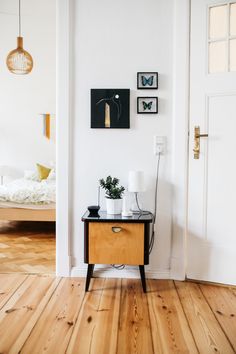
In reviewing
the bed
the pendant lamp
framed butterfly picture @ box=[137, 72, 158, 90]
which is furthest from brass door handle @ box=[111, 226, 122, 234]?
the pendant lamp

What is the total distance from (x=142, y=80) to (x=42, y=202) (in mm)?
2081

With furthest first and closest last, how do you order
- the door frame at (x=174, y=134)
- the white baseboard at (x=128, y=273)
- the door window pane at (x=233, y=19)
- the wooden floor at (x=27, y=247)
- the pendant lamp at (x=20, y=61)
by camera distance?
the pendant lamp at (x=20, y=61), the wooden floor at (x=27, y=247), the white baseboard at (x=128, y=273), the door frame at (x=174, y=134), the door window pane at (x=233, y=19)

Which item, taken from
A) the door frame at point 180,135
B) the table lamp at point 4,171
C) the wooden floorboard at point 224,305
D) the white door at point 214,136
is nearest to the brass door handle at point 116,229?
the door frame at point 180,135

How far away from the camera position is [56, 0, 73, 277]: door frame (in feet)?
9.01

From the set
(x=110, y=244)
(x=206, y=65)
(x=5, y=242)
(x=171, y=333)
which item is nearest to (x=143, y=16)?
(x=206, y=65)

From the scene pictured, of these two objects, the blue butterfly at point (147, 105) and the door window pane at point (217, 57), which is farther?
the blue butterfly at point (147, 105)

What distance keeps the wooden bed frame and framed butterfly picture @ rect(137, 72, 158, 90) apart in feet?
6.69

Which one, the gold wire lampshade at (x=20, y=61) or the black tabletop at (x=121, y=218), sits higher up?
the gold wire lampshade at (x=20, y=61)

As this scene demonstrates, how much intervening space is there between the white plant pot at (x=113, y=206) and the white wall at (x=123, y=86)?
0.24 metres

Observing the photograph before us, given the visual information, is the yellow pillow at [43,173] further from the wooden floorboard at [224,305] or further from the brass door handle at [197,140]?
the wooden floorboard at [224,305]

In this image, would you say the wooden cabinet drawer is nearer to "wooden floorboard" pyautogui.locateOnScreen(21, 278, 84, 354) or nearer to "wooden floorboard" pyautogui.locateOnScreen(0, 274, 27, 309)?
"wooden floorboard" pyautogui.locateOnScreen(21, 278, 84, 354)

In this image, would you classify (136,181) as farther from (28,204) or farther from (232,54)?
(28,204)

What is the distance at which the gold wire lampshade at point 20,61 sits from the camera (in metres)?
4.05

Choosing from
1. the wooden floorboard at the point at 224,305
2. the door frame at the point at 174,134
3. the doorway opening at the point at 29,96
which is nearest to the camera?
the wooden floorboard at the point at 224,305
